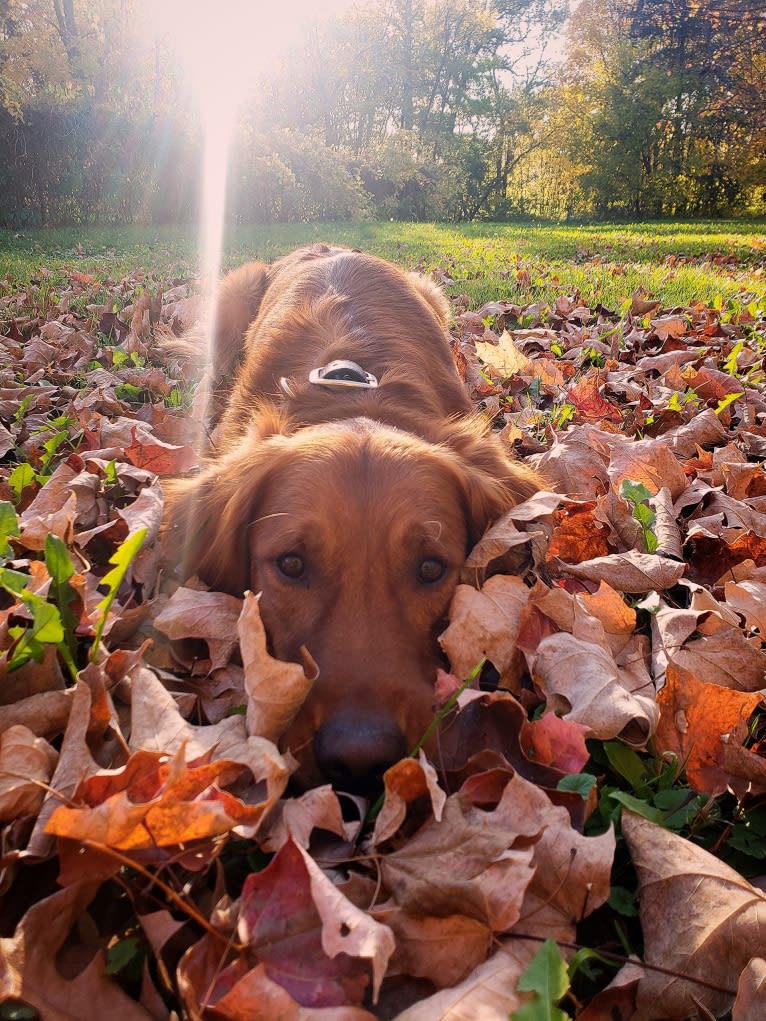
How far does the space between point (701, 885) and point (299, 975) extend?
2.08 ft

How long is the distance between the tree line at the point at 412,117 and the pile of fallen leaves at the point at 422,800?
21.1 meters

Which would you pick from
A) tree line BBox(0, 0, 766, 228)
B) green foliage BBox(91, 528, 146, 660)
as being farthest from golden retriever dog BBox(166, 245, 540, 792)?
tree line BBox(0, 0, 766, 228)

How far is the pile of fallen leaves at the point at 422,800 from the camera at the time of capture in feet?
3.35

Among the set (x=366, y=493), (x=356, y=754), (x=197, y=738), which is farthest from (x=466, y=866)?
(x=366, y=493)

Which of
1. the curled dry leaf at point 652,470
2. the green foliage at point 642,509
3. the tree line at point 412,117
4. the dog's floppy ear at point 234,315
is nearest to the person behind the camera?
the green foliage at point 642,509

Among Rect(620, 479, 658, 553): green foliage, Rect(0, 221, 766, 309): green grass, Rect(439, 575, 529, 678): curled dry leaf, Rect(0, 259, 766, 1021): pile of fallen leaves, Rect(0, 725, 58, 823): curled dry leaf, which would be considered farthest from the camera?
Rect(0, 221, 766, 309): green grass

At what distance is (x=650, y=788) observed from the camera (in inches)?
58.3

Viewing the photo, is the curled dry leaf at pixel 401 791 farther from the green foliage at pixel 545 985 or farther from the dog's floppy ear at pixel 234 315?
the dog's floppy ear at pixel 234 315

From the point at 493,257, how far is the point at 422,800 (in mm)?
11981

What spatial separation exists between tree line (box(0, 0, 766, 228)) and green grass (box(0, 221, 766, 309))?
2.88m

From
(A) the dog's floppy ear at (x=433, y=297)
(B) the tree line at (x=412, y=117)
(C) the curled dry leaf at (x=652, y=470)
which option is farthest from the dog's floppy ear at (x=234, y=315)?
(B) the tree line at (x=412, y=117)

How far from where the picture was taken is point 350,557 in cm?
200

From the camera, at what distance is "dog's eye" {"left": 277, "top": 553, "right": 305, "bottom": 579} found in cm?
204

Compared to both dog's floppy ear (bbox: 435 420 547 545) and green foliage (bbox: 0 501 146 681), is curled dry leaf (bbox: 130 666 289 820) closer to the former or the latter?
green foliage (bbox: 0 501 146 681)
